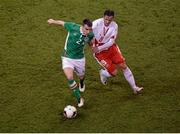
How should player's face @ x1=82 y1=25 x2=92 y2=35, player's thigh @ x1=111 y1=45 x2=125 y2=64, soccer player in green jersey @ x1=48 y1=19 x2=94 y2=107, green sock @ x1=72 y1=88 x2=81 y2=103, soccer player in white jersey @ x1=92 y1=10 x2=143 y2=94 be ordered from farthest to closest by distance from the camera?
1. player's thigh @ x1=111 y1=45 x2=125 y2=64
2. soccer player in white jersey @ x1=92 y1=10 x2=143 y2=94
3. green sock @ x1=72 y1=88 x2=81 y2=103
4. soccer player in green jersey @ x1=48 y1=19 x2=94 y2=107
5. player's face @ x1=82 y1=25 x2=92 y2=35

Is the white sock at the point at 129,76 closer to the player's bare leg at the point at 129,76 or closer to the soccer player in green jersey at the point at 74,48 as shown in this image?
the player's bare leg at the point at 129,76

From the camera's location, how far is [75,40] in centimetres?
724

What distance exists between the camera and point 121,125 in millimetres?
7199

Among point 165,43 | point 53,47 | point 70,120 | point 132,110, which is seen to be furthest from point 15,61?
point 165,43

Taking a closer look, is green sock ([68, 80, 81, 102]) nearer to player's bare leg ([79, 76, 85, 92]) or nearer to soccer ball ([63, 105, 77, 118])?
soccer ball ([63, 105, 77, 118])

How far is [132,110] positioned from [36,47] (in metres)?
3.24

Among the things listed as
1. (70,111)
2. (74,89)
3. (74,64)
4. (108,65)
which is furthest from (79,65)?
(70,111)

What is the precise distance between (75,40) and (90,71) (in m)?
1.69

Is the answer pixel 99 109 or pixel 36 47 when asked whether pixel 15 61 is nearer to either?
pixel 36 47

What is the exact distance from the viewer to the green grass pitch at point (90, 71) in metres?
7.30

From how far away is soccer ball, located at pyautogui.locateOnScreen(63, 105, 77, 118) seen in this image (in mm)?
7258

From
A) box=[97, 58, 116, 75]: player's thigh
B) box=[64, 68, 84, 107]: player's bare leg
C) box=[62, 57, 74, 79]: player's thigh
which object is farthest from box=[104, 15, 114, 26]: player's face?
box=[64, 68, 84, 107]: player's bare leg

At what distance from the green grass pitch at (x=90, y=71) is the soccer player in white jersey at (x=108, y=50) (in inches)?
19.0

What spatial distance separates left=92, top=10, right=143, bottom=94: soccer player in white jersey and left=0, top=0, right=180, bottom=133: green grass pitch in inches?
19.0
